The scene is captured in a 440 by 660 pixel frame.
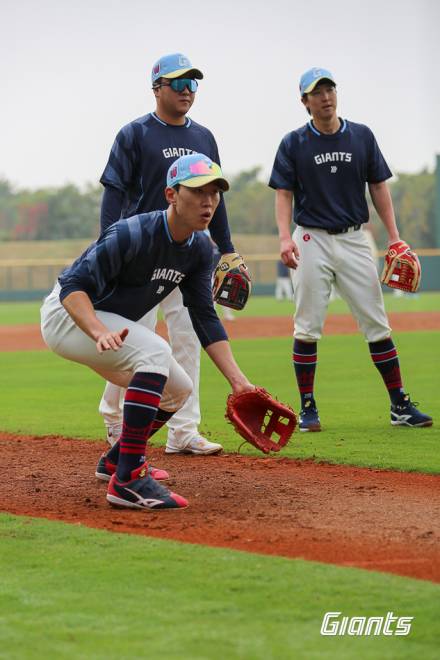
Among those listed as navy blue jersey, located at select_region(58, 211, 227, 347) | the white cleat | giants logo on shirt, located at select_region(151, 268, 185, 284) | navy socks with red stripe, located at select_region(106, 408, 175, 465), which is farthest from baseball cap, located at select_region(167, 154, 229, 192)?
the white cleat

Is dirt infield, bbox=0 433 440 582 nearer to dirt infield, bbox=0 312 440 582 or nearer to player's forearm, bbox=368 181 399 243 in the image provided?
dirt infield, bbox=0 312 440 582

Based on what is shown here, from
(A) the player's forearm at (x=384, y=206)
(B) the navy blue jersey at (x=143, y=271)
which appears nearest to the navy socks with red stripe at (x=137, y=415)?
(B) the navy blue jersey at (x=143, y=271)

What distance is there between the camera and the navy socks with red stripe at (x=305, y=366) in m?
7.67

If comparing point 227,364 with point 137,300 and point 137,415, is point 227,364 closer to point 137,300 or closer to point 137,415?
point 137,300

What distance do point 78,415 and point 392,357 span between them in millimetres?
2730

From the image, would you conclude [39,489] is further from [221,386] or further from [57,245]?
[57,245]

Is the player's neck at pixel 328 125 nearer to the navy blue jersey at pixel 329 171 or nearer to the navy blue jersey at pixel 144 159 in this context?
the navy blue jersey at pixel 329 171

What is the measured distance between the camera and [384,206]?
7.83m

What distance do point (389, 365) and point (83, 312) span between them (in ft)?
11.1

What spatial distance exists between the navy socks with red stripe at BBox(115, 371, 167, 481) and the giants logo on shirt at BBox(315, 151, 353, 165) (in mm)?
3065

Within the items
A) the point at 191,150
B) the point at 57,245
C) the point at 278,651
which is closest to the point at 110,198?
the point at 191,150

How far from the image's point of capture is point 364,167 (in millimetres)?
7598

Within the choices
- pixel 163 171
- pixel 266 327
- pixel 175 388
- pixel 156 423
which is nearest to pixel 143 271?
pixel 175 388

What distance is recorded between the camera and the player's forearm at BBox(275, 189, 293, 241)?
7676 mm
